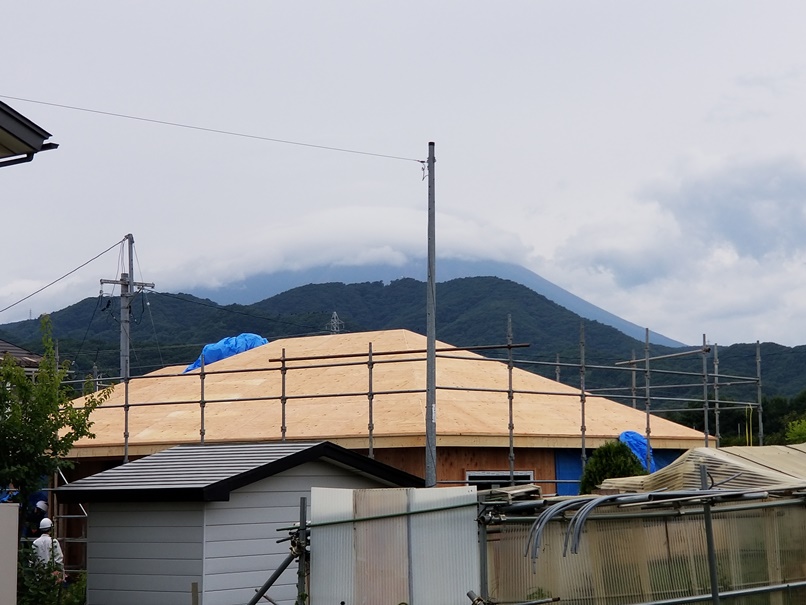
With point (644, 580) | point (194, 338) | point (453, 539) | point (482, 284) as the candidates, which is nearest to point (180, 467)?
point (453, 539)

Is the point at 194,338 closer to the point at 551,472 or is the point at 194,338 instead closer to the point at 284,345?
the point at 284,345

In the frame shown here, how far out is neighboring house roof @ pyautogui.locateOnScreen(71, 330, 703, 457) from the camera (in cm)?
1964

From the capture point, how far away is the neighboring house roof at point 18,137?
1305 centimetres

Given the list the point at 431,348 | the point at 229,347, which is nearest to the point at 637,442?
the point at 431,348

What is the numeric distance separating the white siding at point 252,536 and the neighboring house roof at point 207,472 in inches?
11.0

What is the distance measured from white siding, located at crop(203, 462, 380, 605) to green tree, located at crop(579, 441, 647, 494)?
496cm

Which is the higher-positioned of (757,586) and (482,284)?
(482,284)

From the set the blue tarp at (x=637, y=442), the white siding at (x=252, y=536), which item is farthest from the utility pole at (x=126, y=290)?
the white siding at (x=252, y=536)

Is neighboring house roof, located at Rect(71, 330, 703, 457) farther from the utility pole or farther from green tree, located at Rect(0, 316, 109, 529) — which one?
the utility pole

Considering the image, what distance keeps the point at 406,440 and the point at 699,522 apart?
8.90 meters

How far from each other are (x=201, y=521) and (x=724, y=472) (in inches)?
250

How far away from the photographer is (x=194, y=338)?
78.6m

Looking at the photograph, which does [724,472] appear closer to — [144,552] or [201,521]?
[201,521]

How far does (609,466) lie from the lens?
17.8 meters
